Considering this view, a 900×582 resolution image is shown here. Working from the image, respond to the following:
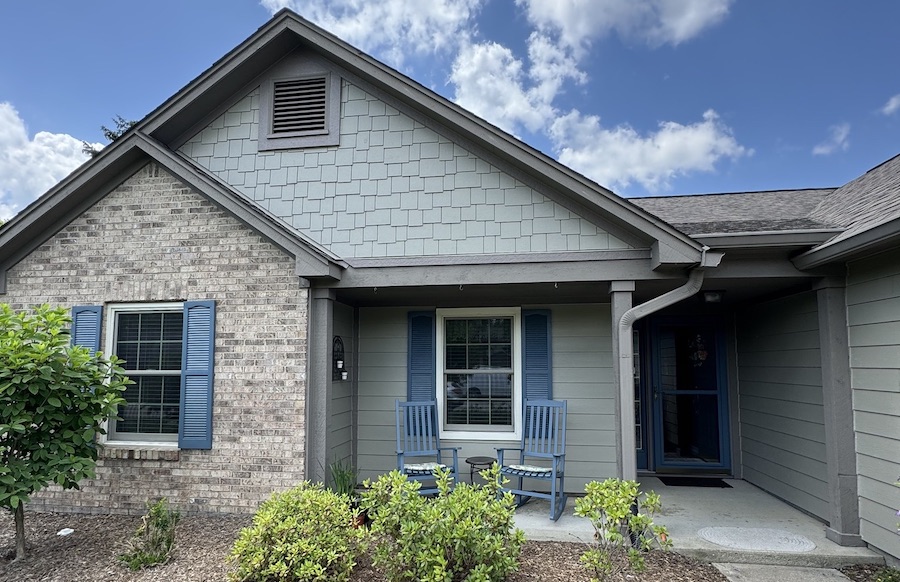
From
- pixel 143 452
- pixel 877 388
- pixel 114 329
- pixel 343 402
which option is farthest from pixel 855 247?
pixel 114 329

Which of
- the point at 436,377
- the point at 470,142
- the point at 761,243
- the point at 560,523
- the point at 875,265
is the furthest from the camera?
the point at 436,377

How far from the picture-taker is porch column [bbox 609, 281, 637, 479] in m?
4.76

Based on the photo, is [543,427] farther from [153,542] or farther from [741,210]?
[153,542]

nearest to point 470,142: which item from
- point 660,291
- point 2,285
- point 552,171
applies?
point 552,171

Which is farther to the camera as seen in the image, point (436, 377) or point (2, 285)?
point (436, 377)

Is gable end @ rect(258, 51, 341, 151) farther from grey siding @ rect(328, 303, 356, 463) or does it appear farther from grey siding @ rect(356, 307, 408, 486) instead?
grey siding @ rect(356, 307, 408, 486)

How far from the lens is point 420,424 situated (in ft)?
20.0

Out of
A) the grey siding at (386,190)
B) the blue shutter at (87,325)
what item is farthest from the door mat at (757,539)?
the blue shutter at (87,325)

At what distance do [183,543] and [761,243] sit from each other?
5529 mm

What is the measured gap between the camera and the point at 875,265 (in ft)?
14.1

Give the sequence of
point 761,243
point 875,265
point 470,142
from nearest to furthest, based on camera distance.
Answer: point 875,265
point 761,243
point 470,142

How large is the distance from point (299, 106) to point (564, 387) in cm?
427

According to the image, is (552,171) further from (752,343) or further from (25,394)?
(25,394)

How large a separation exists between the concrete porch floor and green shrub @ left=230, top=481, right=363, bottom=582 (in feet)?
5.75
